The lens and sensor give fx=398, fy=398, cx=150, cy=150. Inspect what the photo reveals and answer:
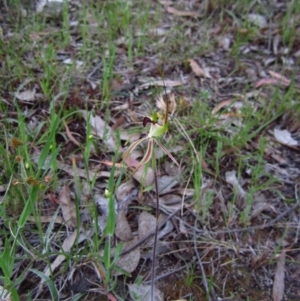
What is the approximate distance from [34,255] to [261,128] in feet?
3.63

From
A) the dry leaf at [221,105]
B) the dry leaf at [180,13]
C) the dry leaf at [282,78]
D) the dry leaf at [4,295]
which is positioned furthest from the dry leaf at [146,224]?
the dry leaf at [180,13]

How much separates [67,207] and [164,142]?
495mm

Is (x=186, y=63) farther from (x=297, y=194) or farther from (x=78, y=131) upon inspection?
(x=297, y=194)

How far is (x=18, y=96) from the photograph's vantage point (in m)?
1.76

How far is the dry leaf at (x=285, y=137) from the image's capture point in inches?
71.9

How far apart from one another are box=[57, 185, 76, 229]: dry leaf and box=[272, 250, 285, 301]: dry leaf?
72 cm

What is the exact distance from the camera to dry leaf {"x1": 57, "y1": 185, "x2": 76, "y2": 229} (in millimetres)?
1405

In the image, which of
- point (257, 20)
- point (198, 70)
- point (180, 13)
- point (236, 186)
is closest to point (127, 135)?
point (236, 186)

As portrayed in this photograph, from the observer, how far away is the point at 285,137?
185cm

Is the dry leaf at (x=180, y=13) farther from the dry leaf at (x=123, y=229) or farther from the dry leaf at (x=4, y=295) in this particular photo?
the dry leaf at (x=4, y=295)

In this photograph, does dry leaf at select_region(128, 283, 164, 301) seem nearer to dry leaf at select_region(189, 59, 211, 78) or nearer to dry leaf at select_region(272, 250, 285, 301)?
dry leaf at select_region(272, 250, 285, 301)

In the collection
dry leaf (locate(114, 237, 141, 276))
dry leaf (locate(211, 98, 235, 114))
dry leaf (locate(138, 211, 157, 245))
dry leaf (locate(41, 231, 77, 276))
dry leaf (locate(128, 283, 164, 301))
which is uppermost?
dry leaf (locate(211, 98, 235, 114))

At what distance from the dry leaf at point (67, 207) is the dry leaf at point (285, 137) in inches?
38.9

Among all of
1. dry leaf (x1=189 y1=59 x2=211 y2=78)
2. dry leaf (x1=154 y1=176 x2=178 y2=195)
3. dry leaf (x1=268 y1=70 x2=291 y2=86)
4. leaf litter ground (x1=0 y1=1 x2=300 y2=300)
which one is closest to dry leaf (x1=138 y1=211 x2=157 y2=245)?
leaf litter ground (x1=0 y1=1 x2=300 y2=300)
